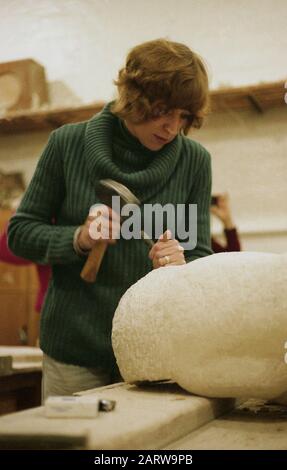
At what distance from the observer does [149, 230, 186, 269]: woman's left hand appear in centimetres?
99

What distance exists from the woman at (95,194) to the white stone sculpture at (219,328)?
27 centimetres

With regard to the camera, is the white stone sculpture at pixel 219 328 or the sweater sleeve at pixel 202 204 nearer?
the white stone sculpture at pixel 219 328

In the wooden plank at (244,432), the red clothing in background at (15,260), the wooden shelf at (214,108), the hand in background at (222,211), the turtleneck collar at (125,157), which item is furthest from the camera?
the hand in background at (222,211)

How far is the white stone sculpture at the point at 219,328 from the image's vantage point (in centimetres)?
76

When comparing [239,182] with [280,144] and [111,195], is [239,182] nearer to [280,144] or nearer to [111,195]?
[280,144]

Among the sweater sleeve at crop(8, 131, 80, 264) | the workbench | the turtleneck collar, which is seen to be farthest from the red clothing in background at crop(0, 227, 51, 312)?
the workbench

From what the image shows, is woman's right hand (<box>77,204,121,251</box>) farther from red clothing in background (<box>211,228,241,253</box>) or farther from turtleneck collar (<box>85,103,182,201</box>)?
red clothing in background (<box>211,228,241,253</box>)

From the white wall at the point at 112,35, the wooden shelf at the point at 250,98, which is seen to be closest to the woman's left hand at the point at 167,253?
the white wall at the point at 112,35

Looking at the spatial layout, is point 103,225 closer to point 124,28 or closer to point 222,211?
point 124,28

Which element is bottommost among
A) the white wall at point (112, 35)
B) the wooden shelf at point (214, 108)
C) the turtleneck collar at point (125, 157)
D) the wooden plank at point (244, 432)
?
the wooden plank at point (244, 432)

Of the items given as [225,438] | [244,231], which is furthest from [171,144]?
[244,231]

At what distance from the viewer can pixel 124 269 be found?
1.13 m

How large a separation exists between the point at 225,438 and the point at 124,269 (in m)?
0.50

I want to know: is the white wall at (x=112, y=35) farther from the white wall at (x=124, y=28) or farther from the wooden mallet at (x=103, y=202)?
the wooden mallet at (x=103, y=202)
